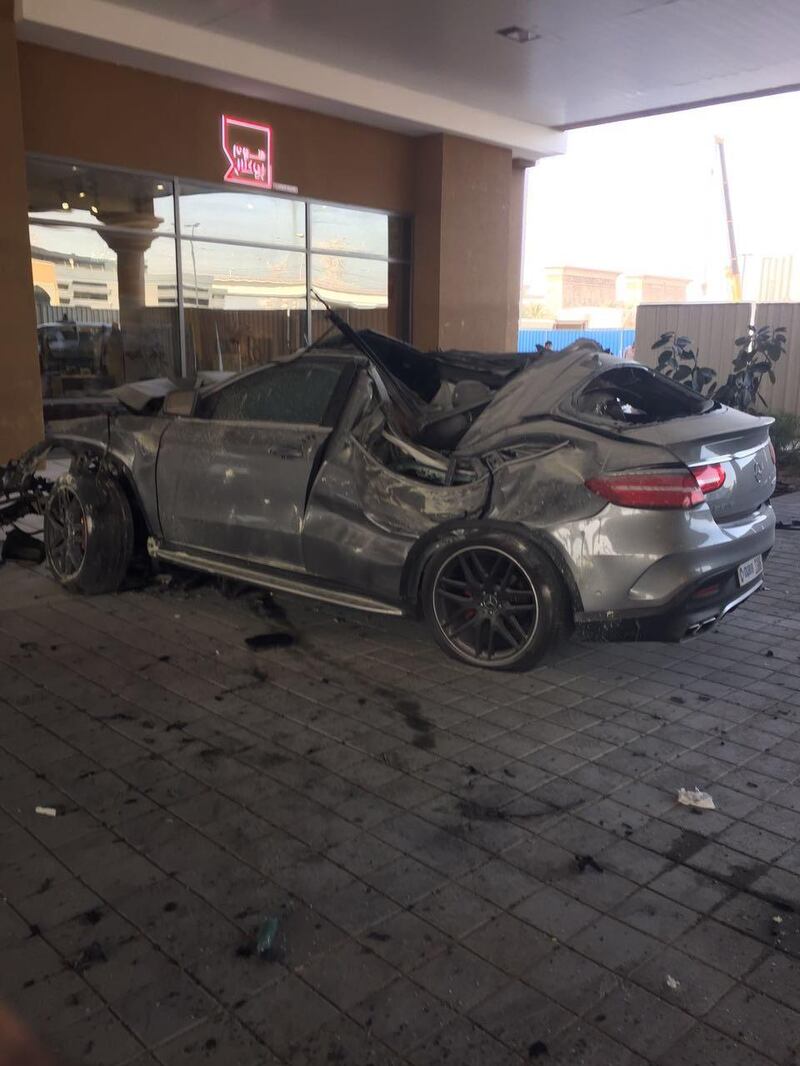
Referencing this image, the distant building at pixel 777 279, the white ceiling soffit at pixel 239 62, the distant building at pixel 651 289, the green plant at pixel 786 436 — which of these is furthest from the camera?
the distant building at pixel 651 289

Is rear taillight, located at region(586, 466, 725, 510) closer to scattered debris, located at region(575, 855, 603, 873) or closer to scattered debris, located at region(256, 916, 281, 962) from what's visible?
scattered debris, located at region(575, 855, 603, 873)

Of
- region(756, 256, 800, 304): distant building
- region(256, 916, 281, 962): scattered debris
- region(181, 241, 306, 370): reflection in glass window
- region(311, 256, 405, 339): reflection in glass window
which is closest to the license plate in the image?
region(256, 916, 281, 962): scattered debris

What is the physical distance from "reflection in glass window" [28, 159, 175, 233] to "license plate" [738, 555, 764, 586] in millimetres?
9778

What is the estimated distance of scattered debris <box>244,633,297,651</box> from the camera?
17.6 feet

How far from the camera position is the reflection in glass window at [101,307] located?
11484mm

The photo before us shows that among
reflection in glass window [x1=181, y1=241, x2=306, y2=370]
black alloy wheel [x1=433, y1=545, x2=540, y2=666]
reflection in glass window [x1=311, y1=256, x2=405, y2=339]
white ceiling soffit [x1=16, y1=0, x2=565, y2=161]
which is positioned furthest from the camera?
reflection in glass window [x1=311, y1=256, x2=405, y2=339]

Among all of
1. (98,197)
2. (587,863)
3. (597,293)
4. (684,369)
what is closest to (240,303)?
(98,197)

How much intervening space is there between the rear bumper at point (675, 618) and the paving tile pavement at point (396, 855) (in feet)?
1.13

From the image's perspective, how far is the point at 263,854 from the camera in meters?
3.19

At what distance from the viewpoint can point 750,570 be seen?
4863mm

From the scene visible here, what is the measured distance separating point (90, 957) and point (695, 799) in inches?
89.8

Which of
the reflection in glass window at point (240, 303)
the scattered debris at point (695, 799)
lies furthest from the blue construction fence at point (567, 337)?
the scattered debris at point (695, 799)

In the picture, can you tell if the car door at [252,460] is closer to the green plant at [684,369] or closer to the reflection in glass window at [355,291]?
the green plant at [684,369]

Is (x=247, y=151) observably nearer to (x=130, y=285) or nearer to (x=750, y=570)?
(x=130, y=285)
